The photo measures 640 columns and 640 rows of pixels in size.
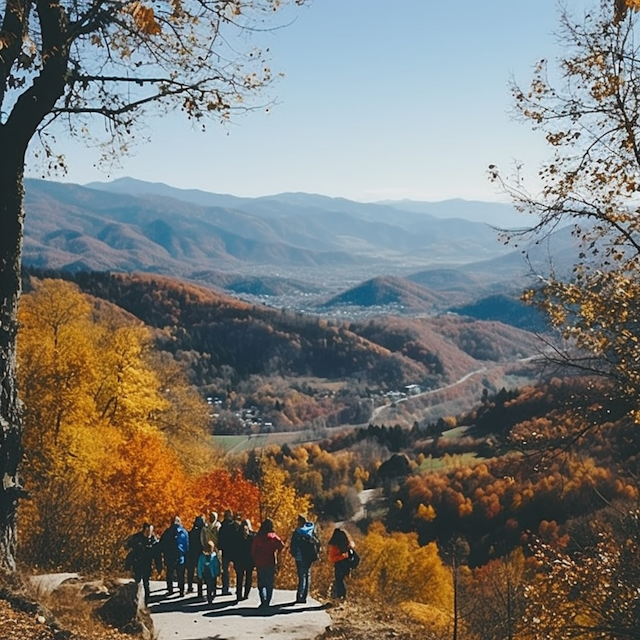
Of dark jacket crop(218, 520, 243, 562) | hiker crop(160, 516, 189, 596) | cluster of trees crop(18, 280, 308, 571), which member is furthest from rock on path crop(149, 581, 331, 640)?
cluster of trees crop(18, 280, 308, 571)

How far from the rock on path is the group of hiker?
0.26 m

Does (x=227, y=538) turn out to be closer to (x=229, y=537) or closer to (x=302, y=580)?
(x=229, y=537)

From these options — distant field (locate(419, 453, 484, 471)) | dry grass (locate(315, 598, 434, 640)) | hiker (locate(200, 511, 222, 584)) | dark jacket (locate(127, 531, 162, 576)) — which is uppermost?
hiker (locate(200, 511, 222, 584))

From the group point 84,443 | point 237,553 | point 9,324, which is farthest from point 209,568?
point 84,443

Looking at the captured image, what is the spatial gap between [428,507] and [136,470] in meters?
59.9

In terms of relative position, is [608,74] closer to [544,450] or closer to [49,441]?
[544,450]

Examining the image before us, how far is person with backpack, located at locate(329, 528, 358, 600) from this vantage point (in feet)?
42.0

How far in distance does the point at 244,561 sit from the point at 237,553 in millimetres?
210

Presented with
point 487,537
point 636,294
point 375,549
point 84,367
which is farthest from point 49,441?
point 487,537

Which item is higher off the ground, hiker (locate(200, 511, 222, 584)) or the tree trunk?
the tree trunk

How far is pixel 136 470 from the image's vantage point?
2578 centimetres

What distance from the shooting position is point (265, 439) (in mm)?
134250

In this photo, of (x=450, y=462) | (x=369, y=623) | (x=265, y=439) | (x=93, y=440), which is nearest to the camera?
(x=369, y=623)

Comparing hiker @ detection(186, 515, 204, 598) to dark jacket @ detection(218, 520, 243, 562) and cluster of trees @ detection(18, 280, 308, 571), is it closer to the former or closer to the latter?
dark jacket @ detection(218, 520, 243, 562)
